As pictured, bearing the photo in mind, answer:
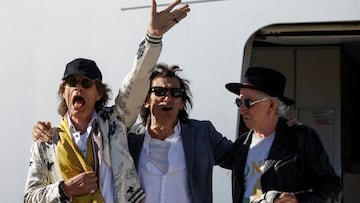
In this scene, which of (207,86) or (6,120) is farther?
(6,120)

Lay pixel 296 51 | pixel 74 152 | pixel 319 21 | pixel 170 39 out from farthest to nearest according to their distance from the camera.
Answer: pixel 296 51 < pixel 170 39 < pixel 319 21 < pixel 74 152

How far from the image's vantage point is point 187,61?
3336mm

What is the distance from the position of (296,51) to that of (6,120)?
6.52 ft

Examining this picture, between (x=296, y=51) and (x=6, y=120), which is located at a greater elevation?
(x=296, y=51)

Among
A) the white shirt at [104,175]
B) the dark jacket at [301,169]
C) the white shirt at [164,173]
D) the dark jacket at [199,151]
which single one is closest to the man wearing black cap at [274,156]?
the dark jacket at [301,169]

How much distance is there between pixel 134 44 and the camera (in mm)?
3426

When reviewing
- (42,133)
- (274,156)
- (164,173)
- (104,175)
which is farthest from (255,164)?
(42,133)

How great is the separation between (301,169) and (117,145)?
0.70 metres

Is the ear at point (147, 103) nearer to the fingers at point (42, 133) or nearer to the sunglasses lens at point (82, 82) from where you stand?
the sunglasses lens at point (82, 82)

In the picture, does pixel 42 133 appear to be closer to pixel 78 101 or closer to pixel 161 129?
pixel 78 101

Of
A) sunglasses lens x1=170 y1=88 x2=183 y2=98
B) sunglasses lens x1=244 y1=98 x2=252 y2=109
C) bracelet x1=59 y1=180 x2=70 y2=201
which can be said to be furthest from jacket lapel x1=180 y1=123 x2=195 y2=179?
bracelet x1=59 y1=180 x2=70 y2=201

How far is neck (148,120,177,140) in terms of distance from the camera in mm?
2703

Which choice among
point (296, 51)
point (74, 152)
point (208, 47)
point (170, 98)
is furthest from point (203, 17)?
point (296, 51)

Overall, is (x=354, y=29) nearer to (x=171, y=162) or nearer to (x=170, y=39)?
(x=170, y=39)
